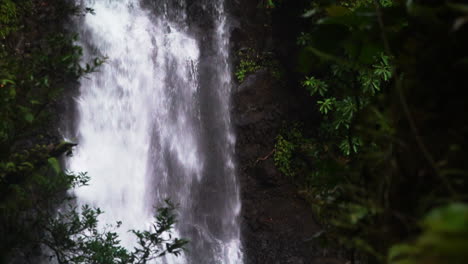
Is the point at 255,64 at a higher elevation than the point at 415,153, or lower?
higher

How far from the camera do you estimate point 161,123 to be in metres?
8.20

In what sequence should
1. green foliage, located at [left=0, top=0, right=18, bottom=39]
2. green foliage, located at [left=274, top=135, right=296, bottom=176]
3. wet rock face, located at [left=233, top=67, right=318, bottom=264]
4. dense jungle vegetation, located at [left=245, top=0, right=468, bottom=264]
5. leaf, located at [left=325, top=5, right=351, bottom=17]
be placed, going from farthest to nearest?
green foliage, located at [left=274, top=135, right=296, bottom=176] → wet rock face, located at [left=233, top=67, right=318, bottom=264] → green foliage, located at [left=0, top=0, right=18, bottom=39] → leaf, located at [left=325, top=5, right=351, bottom=17] → dense jungle vegetation, located at [left=245, top=0, right=468, bottom=264]

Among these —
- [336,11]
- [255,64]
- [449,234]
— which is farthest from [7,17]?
[449,234]

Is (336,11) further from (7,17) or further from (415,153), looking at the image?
(7,17)

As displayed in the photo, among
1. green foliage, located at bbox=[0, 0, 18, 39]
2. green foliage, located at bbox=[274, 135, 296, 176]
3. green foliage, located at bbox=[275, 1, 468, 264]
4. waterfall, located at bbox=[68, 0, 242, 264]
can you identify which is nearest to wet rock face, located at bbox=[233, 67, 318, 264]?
green foliage, located at bbox=[274, 135, 296, 176]

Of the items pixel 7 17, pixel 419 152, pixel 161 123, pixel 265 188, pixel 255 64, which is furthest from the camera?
pixel 255 64

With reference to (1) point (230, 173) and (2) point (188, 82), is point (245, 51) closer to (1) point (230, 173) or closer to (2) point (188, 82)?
(2) point (188, 82)

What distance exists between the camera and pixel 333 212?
110 cm

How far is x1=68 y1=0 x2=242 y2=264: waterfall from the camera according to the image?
748 cm

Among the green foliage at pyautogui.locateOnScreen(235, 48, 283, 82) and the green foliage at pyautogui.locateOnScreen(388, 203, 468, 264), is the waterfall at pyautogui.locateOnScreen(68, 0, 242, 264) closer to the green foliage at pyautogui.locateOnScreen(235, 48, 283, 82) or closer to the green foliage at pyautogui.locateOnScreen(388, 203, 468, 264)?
the green foliage at pyautogui.locateOnScreen(235, 48, 283, 82)

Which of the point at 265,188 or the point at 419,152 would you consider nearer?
the point at 419,152

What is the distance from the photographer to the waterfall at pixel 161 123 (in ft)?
24.5

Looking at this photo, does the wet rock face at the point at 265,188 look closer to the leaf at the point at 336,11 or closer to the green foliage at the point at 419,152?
the leaf at the point at 336,11

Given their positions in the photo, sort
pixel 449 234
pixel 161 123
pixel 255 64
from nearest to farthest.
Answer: pixel 449 234, pixel 161 123, pixel 255 64
